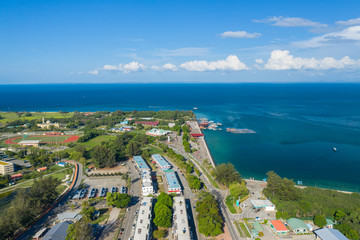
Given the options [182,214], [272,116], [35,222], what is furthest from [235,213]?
[272,116]

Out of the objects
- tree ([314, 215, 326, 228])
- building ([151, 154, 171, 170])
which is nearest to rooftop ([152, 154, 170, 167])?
building ([151, 154, 171, 170])

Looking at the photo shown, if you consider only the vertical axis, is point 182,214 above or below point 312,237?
above

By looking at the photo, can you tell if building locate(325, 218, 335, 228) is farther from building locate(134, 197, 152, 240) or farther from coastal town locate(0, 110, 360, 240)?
building locate(134, 197, 152, 240)

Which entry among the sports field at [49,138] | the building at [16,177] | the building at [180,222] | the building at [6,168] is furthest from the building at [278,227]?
the sports field at [49,138]

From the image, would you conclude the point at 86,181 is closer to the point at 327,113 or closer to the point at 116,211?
the point at 116,211

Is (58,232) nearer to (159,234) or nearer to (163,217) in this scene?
(159,234)
